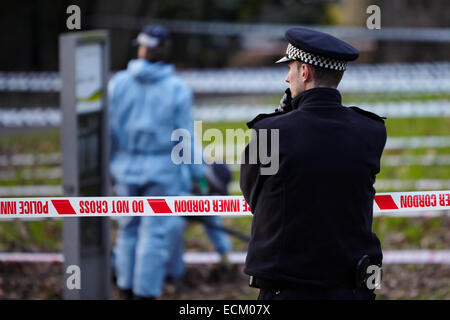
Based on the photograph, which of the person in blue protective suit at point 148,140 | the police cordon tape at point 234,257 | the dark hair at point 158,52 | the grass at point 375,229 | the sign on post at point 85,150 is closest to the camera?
the sign on post at point 85,150

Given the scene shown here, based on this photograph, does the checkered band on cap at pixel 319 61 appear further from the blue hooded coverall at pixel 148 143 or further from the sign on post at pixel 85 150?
the blue hooded coverall at pixel 148 143

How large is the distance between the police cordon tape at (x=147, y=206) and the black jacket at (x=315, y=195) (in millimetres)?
1344

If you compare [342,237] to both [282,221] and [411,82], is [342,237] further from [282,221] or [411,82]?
[411,82]

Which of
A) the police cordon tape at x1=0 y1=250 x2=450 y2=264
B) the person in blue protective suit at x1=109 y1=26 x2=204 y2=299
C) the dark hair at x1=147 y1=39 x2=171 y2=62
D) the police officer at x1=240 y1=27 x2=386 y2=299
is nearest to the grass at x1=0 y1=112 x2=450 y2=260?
the police cordon tape at x1=0 y1=250 x2=450 y2=264

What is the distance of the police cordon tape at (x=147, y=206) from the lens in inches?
202

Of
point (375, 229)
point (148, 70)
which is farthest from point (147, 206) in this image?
point (375, 229)

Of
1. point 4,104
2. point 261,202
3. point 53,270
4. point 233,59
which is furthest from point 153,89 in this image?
point 233,59

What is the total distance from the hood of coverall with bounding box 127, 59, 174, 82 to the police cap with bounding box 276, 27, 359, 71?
3.56 metres

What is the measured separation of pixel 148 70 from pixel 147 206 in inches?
92.3

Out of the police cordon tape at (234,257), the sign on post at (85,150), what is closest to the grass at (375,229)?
the police cordon tape at (234,257)

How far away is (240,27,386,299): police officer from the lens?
367 centimetres

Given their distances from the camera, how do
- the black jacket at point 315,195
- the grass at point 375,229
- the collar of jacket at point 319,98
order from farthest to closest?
the grass at point 375,229 < the collar of jacket at point 319,98 < the black jacket at point 315,195

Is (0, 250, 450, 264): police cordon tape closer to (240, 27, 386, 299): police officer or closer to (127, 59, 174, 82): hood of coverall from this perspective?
(127, 59, 174, 82): hood of coverall

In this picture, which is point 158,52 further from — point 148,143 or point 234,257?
point 234,257
